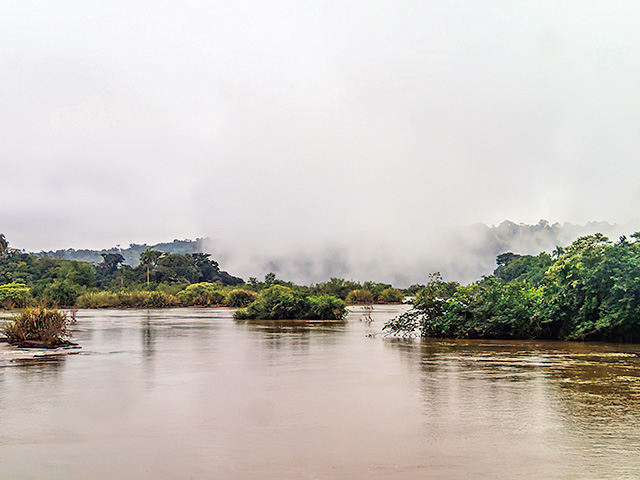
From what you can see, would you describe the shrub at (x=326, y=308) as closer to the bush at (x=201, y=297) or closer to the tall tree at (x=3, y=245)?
the bush at (x=201, y=297)

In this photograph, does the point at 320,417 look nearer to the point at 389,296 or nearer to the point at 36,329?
the point at 36,329

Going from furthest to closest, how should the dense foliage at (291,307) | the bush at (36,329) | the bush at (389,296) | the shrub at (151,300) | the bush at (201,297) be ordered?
1. the bush at (389,296)
2. the bush at (201,297)
3. the shrub at (151,300)
4. the dense foliage at (291,307)
5. the bush at (36,329)

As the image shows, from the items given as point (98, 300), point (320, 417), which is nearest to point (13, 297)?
point (98, 300)

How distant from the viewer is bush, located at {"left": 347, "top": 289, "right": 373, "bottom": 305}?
7581 cm

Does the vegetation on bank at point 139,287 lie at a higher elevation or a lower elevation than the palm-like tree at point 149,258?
lower

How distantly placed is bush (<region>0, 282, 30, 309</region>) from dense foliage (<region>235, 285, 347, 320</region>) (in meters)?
29.4

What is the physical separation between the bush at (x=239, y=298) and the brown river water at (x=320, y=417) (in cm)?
5212

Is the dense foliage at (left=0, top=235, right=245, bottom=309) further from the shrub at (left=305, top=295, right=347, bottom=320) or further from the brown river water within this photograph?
the brown river water

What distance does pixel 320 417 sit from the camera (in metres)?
9.02

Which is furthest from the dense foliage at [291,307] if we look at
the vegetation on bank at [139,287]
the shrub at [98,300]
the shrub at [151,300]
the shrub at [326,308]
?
the shrub at [151,300]

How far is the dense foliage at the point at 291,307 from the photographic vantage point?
39875mm

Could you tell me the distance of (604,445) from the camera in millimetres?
7164

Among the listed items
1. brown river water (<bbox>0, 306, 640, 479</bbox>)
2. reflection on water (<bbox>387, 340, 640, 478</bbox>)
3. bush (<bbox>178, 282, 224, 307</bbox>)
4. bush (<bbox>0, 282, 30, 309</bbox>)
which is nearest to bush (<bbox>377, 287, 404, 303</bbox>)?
bush (<bbox>178, 282, 224, 307</bbox>)

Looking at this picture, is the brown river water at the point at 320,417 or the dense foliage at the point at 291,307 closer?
the brown river water at the point at 320,417
